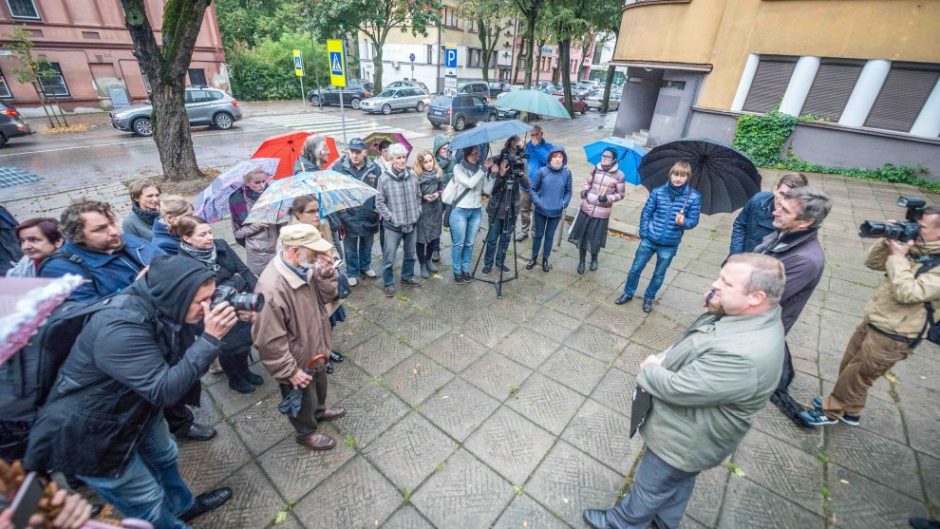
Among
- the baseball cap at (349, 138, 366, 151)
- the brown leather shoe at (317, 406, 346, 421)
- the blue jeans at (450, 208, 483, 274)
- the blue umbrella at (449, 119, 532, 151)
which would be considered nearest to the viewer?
Answer: the brown leather shoe at (317, 406, 346, 421)

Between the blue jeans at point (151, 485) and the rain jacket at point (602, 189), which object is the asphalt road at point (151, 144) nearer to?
the blue jeans at point (151, 485)

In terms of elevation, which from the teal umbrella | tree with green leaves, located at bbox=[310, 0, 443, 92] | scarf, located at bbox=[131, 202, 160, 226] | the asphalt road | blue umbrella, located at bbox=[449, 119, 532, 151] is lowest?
the asphalt road

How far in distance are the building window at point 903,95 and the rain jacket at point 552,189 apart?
10.4 meters

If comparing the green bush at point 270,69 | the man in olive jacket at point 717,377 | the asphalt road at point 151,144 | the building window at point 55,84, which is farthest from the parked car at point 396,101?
the man in olive jacket at point 717,377

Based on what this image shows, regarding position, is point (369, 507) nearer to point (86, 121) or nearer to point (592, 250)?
point (592, 250)

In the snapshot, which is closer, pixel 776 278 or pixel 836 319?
pixel 776 278

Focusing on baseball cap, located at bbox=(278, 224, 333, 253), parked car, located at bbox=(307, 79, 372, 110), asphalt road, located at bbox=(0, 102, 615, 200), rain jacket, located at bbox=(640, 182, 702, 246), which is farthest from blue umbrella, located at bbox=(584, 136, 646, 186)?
parked car, located at bbox=(307, 79, 372, 110)

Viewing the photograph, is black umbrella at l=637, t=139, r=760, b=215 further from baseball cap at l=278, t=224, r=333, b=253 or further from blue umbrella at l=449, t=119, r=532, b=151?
baseball cap at l=278, t=224, r=333, b=253

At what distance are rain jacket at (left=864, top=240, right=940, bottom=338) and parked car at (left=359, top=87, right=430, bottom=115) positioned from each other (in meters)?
22.5

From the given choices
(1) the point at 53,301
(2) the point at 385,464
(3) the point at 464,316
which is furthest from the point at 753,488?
(1) the point at 53,301

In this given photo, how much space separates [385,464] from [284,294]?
1.54 metres

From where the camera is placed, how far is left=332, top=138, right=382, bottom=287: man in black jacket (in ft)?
16.3

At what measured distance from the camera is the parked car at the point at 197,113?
1468 centimetres

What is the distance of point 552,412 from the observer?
355 cm
